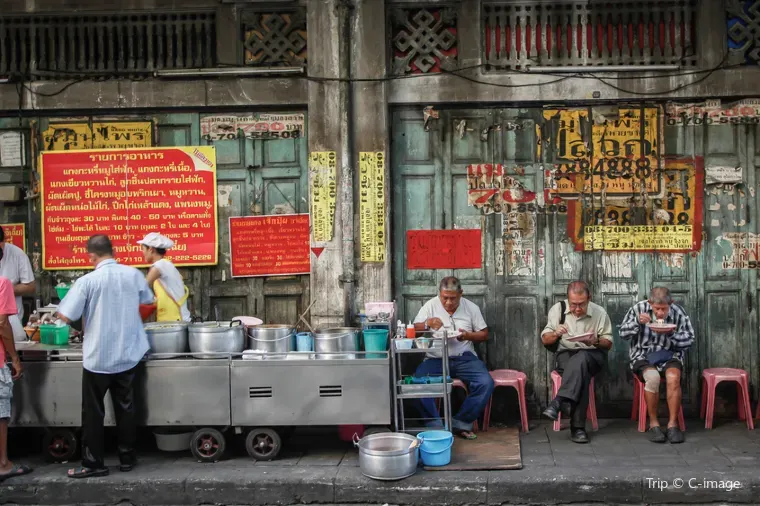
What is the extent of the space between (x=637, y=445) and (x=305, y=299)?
334 cm

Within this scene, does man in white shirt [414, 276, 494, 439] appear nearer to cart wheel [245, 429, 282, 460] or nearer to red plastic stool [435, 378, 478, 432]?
red plastic stool [435, 378, 478, 432]

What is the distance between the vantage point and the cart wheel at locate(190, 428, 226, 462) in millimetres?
6613

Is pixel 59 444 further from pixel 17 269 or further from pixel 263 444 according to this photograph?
pixel 17 269

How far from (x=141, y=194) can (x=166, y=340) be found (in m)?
1.98

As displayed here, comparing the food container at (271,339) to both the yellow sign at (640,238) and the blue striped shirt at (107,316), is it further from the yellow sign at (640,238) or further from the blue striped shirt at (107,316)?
the yellow sign at (640,238)

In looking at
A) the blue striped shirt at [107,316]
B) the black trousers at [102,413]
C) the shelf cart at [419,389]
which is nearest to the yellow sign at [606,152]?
the shelf cart at [419,389]

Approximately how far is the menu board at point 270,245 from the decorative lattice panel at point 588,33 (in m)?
2.50

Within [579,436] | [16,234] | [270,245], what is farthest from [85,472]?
[579,436]

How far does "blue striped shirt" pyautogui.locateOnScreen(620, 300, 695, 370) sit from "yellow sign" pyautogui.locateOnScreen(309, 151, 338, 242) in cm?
288

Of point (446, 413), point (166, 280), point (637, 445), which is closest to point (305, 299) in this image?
point (166, 280)

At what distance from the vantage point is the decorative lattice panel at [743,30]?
777 centimetres

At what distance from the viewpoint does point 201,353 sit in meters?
6.57

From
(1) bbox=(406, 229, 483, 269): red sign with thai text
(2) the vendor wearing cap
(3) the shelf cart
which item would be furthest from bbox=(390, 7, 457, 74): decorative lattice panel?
(2) the vendor wearing cap

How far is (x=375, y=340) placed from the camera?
6836mm
